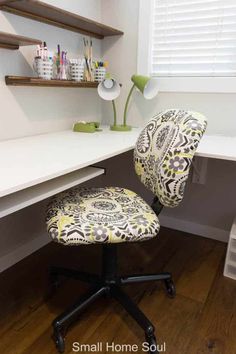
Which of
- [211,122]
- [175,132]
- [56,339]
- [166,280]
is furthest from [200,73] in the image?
[56,339]

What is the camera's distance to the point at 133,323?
4.25 ft

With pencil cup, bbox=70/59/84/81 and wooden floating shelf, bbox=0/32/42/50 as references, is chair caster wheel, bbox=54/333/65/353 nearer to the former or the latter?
wooden floating shelf, bbox=0/32/42/50

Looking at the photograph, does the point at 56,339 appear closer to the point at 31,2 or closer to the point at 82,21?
the point at 31,2

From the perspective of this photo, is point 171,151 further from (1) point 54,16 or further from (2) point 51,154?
(1) point 54,16

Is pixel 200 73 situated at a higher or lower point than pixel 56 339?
higher

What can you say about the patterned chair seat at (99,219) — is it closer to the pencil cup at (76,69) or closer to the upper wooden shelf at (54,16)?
the pencil cup at (76,69)

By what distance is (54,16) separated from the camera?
1.56m

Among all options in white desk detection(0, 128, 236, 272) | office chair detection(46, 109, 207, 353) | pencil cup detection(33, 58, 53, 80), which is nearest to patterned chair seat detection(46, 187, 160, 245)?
office chair detection(46, 109, 207, 353)

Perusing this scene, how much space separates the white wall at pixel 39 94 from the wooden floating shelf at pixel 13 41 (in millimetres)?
40

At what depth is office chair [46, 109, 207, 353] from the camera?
3.50 ft

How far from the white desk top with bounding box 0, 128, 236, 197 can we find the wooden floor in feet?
2.38

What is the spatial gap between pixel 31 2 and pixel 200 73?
3.53 ft

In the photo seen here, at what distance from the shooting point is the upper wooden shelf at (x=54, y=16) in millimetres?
1356

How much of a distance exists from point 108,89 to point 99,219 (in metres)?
1.07
